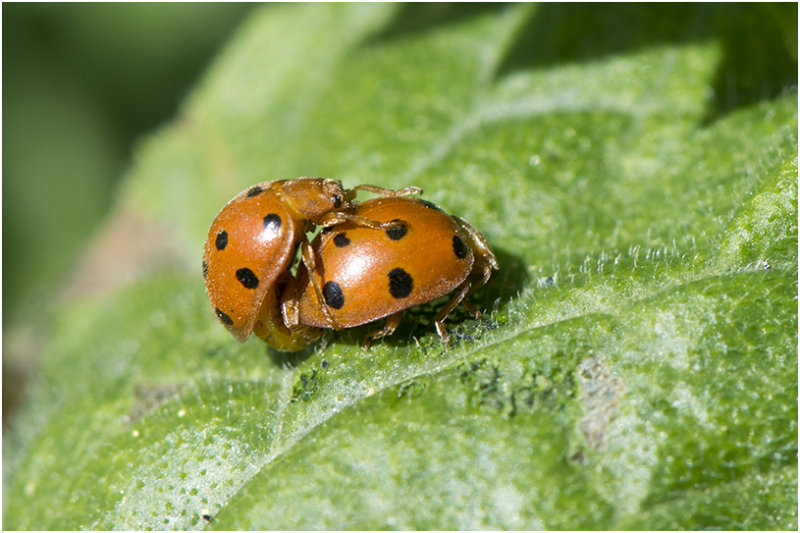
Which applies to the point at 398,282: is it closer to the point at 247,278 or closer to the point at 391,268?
the point at 391,268

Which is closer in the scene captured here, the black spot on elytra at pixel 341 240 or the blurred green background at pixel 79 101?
the black spot on elytra at pixel 341 240

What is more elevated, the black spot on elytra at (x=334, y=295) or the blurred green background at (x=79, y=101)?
the blurred green background at (x=79, y=101)

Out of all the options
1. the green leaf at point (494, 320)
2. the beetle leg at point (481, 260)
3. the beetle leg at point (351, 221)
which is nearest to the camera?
the green leaf at point (494, 320)

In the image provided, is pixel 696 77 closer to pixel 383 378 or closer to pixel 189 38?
pixel 383 378

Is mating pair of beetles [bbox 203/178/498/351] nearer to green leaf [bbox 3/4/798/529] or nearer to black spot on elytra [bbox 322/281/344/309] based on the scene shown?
black spot on elytra [bbox 322/281/344/309]

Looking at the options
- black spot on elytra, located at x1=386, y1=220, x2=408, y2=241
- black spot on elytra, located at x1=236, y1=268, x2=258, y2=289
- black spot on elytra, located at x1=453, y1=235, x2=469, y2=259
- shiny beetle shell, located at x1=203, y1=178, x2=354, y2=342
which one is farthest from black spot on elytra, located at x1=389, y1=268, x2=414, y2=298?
black spot on elytra, located at x1=236, y1=268, x2=258, y2=289

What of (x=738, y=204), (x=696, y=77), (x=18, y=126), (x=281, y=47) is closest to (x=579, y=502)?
(x=738, y=204)

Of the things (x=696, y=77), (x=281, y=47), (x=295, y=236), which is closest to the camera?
(x=295, y=236)

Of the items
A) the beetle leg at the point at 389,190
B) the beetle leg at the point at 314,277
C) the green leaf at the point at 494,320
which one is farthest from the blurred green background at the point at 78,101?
the beetle leg at the point at 314,277

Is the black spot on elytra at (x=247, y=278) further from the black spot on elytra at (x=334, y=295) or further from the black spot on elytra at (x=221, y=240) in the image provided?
the black spot on elytra at (x=334, y=295)
